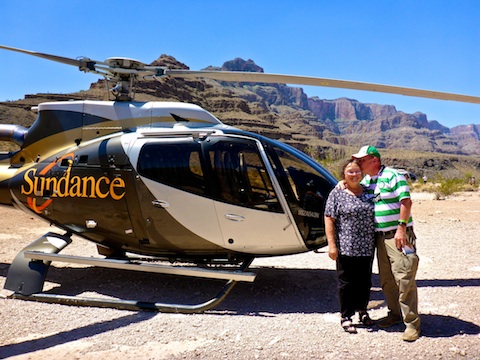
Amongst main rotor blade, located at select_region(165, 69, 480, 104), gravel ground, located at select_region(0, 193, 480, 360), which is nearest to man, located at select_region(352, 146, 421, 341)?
gravel ground, located at select_region(0, 193, 480, 360)

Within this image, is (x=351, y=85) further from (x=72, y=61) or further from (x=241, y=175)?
(x=72, y=61)

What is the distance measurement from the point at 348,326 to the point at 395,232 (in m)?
1.07

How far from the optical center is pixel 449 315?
175 inches

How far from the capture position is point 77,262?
5258 mm

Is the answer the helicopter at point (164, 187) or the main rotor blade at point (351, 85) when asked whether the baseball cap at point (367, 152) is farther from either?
the main rotor blade at point (351, 85)

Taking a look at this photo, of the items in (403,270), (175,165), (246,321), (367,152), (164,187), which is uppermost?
(367,152)

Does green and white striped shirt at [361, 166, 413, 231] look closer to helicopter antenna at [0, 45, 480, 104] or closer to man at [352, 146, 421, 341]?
man at [352, 146, 421, 341]

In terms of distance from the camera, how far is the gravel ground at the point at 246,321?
11.9ft

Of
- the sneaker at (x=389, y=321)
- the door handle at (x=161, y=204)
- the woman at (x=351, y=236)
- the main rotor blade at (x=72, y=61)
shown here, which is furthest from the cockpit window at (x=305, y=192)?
the main rotor blade at (x=72, y=61)

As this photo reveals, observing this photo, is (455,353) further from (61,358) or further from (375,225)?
(61,358)

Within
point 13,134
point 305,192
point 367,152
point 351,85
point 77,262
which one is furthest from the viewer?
point 13,134

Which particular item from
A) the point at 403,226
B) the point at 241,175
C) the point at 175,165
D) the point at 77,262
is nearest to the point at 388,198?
the point at 403,226

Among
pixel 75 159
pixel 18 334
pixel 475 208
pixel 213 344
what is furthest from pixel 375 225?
pixel 475 208

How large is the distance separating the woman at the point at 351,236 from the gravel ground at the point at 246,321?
395 mm
